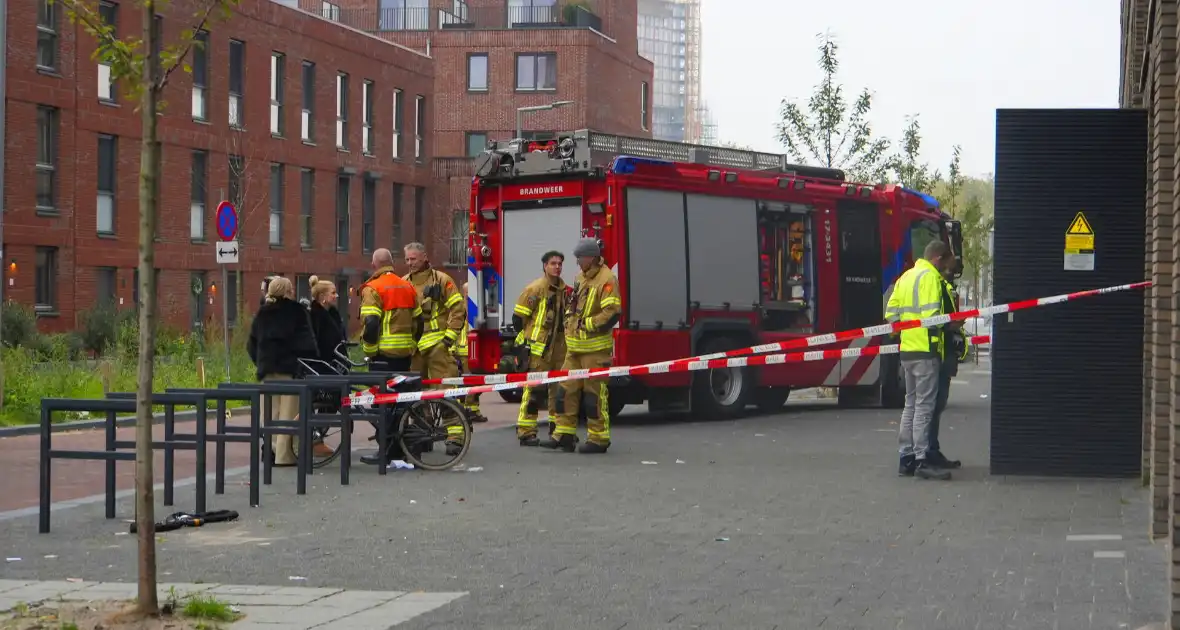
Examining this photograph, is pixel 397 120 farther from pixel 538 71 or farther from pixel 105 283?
pixel 105 283

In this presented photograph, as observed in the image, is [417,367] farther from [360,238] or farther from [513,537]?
[360,238]

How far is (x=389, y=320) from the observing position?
49.5 feet

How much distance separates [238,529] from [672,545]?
2728 millimetres

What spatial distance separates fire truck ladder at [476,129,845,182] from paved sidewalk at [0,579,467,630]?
1148cm

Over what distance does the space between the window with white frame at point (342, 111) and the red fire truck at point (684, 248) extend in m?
30.2

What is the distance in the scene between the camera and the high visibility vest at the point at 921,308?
1330 centimetres

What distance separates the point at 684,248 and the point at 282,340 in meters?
6.67

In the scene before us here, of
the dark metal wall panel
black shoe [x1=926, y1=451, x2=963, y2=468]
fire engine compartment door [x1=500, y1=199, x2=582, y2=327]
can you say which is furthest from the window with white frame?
the dark metal wall panel

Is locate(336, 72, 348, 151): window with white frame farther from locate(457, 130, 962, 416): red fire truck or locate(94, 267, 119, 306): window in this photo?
locate(457, 130, 962, 416): red fire truck

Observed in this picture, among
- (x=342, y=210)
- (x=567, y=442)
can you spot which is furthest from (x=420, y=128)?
(x=567, y=442)

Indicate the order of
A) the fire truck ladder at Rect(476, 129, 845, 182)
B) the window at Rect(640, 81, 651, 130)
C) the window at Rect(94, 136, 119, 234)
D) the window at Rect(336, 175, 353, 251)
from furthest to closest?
the window at Rect(640, 81, 651, 130) → the window at Rect(336, 175, 353, 251) → the window at Rect(94, 136, 119, 234) → the fire truck ladder at Rect(476, 129, 845, 182)

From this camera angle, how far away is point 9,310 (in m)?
31.3

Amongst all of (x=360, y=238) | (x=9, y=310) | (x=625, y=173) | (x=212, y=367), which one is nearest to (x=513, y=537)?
(x=625, y=173)

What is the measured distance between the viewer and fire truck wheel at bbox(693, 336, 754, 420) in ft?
66.1
